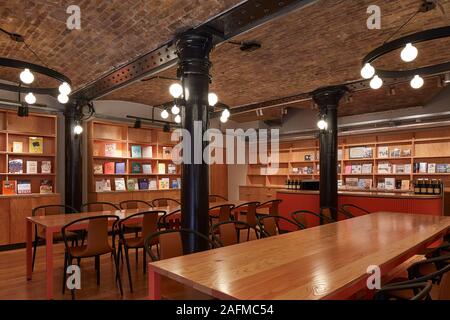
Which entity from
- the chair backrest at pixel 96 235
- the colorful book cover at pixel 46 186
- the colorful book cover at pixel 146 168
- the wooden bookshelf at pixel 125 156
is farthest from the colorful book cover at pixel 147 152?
the chair backrest at pixel 96 235

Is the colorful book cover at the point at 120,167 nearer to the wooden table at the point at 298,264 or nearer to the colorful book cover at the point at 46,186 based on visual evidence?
the colorful book cover at the point at 46,186

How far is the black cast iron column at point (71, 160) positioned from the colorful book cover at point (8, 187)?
35.6 inches

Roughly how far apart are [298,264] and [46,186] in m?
6.13

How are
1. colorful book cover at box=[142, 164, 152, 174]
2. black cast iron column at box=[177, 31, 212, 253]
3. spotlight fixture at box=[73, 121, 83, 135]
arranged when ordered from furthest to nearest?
colorful book cover at box=[142, 164, 152, 174], spotlight fixture at box=[73, 121, 83, 135], black cast iron column at box=[177, 31, 212, 253]

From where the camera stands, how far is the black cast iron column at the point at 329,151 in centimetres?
592

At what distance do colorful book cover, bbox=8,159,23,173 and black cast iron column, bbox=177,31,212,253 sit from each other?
14.6ft

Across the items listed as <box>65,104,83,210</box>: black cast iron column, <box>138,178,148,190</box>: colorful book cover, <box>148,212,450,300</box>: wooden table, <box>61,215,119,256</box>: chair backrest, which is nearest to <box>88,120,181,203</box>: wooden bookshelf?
<box>138,178,148,190</box>: colorful book cover

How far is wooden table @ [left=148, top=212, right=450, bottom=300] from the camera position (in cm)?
150

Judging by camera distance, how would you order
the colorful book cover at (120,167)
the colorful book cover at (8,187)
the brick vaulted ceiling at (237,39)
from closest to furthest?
the brick vaulted ceiling at (237,39) → the colorful book cover at (8,187) → the colorful book cover at (120,167)

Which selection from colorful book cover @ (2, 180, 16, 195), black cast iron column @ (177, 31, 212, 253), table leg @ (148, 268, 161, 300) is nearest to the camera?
table leg @ (148, 268, 161, 300)

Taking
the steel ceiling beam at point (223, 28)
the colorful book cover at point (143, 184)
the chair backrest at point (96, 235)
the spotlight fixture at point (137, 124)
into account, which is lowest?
the chair backrest at point (96, 235)

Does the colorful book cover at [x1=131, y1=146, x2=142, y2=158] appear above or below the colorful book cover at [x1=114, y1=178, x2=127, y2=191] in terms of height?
above

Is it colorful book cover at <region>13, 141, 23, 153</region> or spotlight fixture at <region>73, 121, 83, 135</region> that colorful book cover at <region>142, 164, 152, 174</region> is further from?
colorful book cover at <region>13, 141, 23, 153</region>

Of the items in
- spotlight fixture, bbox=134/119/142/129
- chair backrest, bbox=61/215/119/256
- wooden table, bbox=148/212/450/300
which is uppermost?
spotlight fixture, bbox=134/119/142/129
